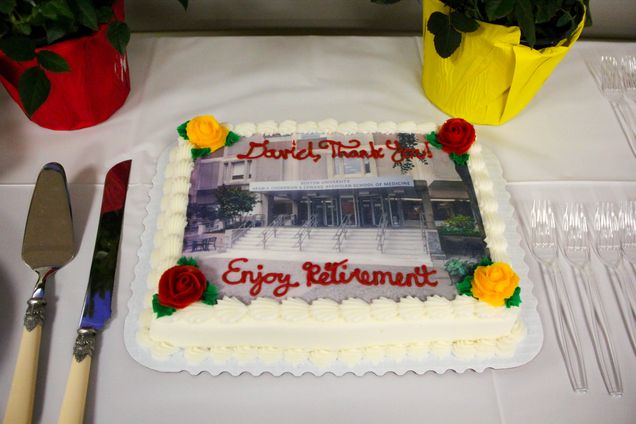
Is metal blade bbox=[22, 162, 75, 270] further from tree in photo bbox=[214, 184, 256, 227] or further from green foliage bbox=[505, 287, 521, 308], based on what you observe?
green foliage bbox=[505, 287, 521, 308]

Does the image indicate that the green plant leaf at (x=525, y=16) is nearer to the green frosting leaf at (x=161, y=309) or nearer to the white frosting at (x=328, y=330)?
the white frosting at (x=328, y=330)

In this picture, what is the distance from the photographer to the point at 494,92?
4.13 feet

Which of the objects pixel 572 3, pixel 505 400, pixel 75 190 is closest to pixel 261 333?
pixel 505 400

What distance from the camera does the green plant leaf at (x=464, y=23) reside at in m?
1.12

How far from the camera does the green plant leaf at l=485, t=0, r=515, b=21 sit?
103cm

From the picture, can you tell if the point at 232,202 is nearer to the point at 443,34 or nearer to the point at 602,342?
the point at 443,34

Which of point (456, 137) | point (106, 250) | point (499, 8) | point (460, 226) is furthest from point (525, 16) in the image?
point (106, 250)

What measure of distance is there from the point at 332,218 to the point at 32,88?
0.65 m

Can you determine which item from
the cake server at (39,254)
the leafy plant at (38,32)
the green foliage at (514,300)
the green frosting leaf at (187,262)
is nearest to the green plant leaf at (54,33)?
the leafy plant at (38,32)

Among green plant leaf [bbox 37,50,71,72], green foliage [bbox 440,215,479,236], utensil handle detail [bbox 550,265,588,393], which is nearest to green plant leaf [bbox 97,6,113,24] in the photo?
green plant leaf [bbox 37,50,71,72]

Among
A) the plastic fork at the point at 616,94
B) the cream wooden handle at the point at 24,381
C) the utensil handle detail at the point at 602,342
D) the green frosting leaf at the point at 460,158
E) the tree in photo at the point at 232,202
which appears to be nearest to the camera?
the cream wooden handle at the point at 24,381

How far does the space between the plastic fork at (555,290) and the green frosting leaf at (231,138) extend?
0.69 meters

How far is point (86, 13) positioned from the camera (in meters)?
1.02

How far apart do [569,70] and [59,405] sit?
1.51 m
